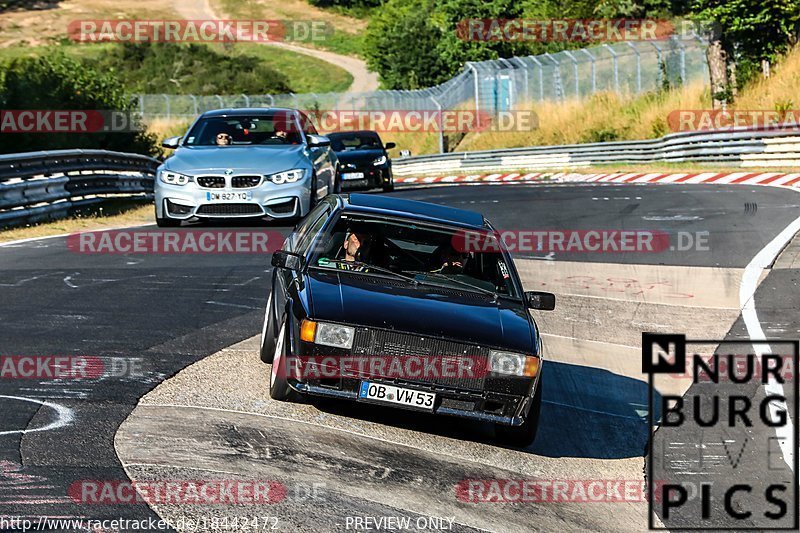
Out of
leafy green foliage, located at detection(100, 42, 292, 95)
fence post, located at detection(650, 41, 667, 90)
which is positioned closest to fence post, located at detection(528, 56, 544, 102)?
fence post, located at detection(650, 41, 667, 90)

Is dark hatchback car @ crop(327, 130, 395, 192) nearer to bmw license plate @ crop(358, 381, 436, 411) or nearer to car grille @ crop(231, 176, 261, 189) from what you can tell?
car grille @ crop(231, 176, 261, 189)

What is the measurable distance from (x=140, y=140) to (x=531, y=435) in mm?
26703

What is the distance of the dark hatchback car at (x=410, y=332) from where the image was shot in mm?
6910

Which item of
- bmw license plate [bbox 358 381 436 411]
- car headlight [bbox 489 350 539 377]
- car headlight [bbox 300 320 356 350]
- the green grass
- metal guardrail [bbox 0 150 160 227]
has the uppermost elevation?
car headlight [bbox 300 320 356 350]

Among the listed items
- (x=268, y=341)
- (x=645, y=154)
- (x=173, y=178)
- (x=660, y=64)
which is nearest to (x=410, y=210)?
(x=268, y=341)

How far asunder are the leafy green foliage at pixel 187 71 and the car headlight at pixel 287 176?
62.7m

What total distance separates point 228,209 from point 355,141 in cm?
1448

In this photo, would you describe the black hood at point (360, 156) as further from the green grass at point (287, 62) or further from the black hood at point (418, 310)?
the green grass at point (287, 62)

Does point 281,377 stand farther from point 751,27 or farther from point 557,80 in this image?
point 557,80

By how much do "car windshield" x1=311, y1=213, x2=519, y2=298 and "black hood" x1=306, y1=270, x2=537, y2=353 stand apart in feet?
0.70

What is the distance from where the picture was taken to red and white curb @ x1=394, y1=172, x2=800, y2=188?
2659cm

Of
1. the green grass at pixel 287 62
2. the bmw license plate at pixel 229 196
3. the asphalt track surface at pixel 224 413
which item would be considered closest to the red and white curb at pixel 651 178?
the asphalt track surface at pixel 224 413

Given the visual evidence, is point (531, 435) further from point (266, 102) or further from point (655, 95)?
point (266, 102)

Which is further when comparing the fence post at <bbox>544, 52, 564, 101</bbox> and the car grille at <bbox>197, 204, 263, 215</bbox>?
the fence post at <bbox>544, 52, 564, 101</bbox>
